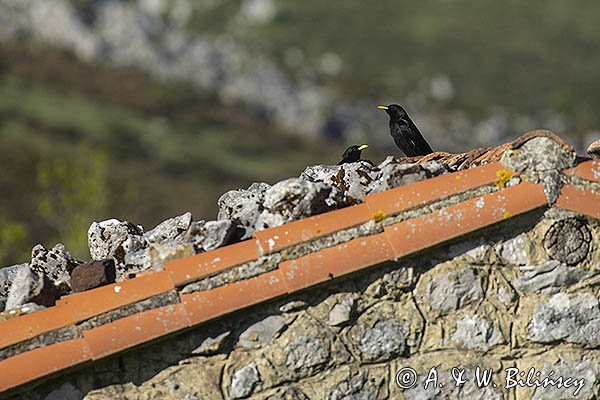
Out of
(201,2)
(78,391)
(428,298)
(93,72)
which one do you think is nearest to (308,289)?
(428,298)

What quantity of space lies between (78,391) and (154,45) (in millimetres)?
61917

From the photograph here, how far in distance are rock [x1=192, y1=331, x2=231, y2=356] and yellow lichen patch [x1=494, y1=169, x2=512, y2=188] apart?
4.67ft

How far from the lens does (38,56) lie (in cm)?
5419

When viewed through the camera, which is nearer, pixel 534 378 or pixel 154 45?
pixel 534 378

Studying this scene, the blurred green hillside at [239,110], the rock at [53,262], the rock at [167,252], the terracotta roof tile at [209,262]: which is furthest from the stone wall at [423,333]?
the blurred green hillside at [239,110]

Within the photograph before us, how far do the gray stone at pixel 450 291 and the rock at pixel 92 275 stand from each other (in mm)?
1451

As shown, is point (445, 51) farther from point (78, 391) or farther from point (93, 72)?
point (78, 391)

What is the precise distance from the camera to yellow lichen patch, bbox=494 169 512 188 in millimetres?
3760

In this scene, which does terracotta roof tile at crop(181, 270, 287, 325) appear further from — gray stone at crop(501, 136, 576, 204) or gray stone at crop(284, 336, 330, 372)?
gray stone at crop(501, 136, 576, 204)

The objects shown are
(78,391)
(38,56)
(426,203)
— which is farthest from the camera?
(38,56)

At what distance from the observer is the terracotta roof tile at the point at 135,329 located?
3.31 metres

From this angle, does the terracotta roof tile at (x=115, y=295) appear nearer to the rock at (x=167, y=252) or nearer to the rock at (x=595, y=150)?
the rock at (x=167, y=252)

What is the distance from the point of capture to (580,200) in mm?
3713

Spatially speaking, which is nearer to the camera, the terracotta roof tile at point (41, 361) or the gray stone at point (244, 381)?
the terracotta roof tile at point (41, 361)
